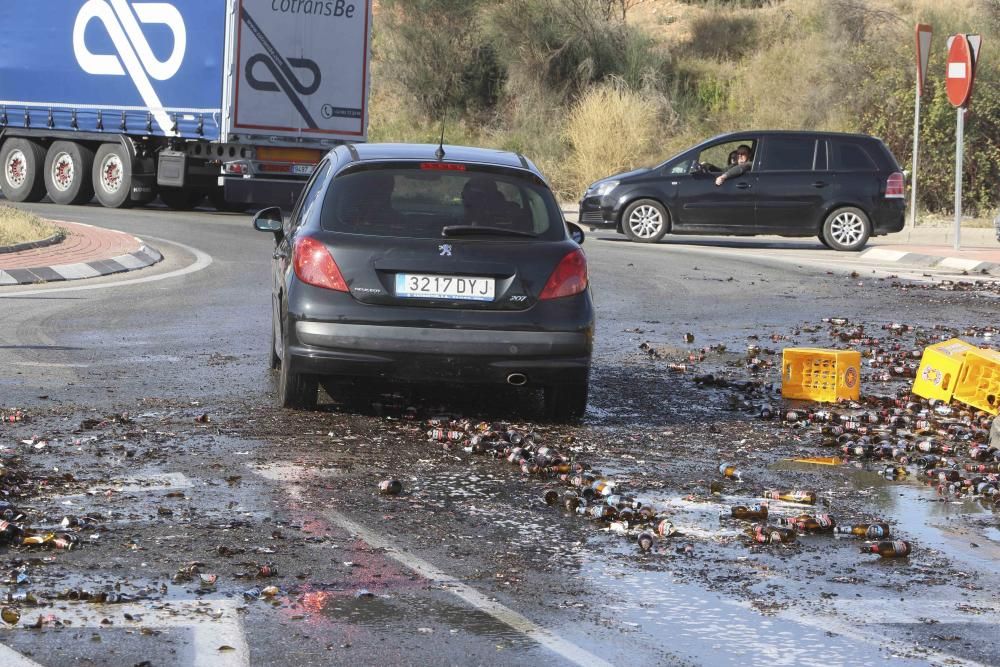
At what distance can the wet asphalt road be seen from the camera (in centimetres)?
476

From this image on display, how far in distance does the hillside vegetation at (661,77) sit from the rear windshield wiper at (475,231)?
70.7 ft

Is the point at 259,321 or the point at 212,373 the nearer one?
the point at 212,373

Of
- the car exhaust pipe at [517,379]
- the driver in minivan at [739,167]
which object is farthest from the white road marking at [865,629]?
the driver in minivan at [739,167]

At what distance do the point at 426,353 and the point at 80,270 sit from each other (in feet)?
29.9

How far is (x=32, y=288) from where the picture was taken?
15.1 m

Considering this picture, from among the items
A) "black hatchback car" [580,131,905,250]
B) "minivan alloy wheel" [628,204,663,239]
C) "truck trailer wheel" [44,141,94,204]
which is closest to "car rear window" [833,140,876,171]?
"black hatchback car" [580,131,905,250]

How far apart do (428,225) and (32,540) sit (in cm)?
345

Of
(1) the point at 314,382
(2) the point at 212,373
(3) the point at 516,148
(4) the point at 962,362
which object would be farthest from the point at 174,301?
(3) the point at 516,148

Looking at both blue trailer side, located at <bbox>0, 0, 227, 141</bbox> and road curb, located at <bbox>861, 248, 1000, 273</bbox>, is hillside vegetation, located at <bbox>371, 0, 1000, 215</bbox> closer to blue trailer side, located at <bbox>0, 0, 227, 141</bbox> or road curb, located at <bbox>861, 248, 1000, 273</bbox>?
road curb, located at <bbox>861, 248, 1000, 273</bbox>

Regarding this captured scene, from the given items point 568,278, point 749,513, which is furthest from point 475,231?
point 749,513

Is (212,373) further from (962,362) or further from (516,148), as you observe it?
(516,148)

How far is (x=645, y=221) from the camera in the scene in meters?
23.9

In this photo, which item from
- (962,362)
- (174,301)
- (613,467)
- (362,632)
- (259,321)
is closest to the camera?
(362,632)

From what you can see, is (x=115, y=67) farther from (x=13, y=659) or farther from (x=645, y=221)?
(x=13, y=659)
